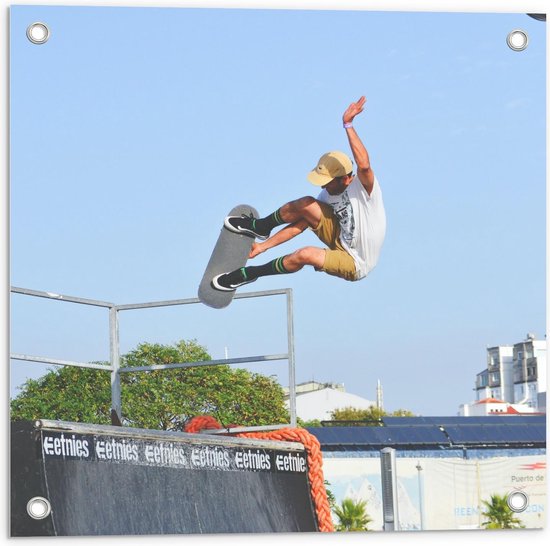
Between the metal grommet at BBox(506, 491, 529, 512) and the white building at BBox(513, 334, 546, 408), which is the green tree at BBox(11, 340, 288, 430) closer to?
the white building at BBox(513, 334, 546, 408)

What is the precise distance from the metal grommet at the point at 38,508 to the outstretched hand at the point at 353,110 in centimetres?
218

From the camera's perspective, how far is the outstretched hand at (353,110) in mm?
5922

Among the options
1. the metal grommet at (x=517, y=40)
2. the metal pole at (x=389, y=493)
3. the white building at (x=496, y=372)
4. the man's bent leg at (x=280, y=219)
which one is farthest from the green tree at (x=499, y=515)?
the metal grommet at (x=517, y=40)

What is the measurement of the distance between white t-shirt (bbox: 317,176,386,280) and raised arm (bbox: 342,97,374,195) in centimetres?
4

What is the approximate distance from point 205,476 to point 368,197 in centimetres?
148

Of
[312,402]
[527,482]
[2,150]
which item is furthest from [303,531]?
[312,402]

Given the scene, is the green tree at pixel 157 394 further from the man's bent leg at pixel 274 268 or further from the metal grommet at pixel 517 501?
the metal grommet at pixel 517 501

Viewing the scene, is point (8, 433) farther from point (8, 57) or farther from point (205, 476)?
point (8, 57)

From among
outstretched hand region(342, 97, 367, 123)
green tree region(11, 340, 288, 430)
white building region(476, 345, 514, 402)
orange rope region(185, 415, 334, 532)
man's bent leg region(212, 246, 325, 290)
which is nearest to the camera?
outstretched hand region(342, 97, 367, 123)

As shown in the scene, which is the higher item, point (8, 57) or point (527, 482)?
point (8, 57)

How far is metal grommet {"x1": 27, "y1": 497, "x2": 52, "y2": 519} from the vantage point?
517cm

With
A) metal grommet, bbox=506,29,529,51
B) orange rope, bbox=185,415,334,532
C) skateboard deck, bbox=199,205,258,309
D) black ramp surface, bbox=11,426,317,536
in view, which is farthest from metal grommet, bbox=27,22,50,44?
metal grommet, bbox=506,29,529,51

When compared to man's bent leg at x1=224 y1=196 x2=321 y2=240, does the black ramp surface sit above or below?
below

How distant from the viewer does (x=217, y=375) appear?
1144 centimetres
